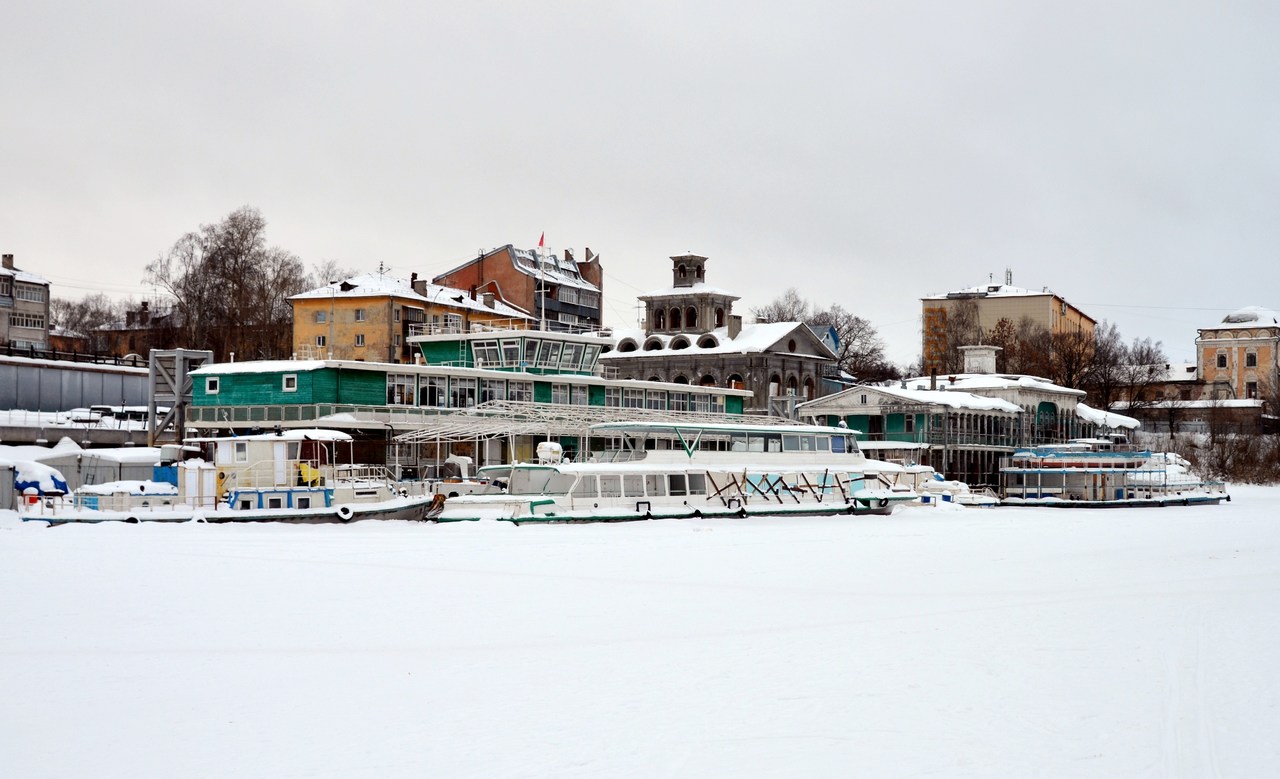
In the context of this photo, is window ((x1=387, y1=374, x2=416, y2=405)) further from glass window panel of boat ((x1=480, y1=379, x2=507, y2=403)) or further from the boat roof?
the boat roof

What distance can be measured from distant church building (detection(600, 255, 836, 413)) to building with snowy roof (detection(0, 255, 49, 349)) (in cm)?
4191

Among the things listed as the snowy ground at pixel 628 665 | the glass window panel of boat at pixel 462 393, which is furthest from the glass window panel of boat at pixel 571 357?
the snowy ground at pixel 628 665

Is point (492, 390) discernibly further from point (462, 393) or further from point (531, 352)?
point (531, 352)

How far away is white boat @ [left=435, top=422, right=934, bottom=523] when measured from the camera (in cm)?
4391

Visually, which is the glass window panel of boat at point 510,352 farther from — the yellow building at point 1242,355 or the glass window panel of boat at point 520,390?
the yellow building at point 1242,355

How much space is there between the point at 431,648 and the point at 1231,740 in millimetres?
10314

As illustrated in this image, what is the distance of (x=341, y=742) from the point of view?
13.5 meters

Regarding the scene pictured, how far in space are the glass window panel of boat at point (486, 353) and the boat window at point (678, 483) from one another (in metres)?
22.0

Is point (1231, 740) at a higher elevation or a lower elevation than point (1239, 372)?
lower

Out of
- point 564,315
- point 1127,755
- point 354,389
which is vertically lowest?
point 1127,755

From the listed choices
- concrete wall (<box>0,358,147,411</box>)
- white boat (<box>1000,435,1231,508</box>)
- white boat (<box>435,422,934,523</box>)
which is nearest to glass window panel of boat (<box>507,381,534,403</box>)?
white boat (<box>435,422,934,523</box>)

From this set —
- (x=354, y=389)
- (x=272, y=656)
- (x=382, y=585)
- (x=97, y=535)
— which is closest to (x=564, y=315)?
(x=354, y=389)

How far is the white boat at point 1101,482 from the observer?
6719 centimetres

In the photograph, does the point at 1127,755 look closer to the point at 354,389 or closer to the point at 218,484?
the point at 218,484
